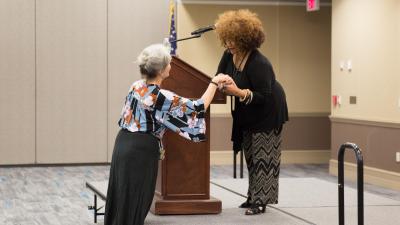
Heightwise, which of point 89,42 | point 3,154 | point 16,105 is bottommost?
point 3,154

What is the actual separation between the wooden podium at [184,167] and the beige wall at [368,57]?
4271mm

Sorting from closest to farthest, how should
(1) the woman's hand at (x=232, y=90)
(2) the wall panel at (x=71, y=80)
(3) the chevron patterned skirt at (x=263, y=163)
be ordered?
(1) the woman's hand at (x=232, y=90), (3) the chevron patterned skirt at (x=263, y=163), (2) the wall panel at (x=71, y=80)

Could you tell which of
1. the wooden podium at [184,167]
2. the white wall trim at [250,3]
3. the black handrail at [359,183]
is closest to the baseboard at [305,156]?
the white wall trim at [250,3]

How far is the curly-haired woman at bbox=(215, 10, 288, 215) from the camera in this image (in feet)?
16.3

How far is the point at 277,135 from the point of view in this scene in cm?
519

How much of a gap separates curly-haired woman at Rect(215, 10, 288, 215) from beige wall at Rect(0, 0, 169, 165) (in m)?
6.66

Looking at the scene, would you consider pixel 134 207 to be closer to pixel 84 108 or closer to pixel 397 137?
pixel 397 137

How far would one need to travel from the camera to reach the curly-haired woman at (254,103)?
4.98m

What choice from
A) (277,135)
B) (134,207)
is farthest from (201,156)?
(134,207)

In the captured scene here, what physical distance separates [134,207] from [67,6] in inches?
310

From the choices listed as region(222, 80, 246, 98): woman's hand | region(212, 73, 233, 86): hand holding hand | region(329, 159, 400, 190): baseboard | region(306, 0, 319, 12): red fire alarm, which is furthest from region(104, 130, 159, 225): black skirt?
region(306, 0, 319, 12): red fire alarm

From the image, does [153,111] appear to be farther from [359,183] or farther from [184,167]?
[359,183]

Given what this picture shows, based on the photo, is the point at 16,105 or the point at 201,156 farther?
the point at 16,105

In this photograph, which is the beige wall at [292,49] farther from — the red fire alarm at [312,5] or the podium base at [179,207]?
the podium base at [179,207]
